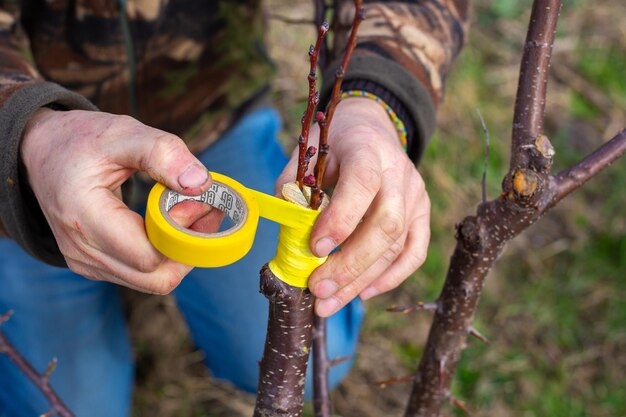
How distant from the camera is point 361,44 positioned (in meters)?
1.71

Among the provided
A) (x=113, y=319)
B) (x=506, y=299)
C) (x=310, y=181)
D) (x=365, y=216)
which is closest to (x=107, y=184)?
(x=310, y=181)

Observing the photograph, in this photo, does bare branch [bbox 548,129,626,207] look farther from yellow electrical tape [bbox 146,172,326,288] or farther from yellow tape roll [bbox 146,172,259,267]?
yellow tape roll [bbox 146,172,259,267]

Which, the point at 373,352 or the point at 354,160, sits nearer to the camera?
the point at 354,160

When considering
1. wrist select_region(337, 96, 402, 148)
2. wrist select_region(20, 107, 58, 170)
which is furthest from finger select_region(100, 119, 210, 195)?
wrist select_region(337, 96, 402, 148)

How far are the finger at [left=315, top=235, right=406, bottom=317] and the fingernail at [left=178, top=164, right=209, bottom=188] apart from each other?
0.27 meters

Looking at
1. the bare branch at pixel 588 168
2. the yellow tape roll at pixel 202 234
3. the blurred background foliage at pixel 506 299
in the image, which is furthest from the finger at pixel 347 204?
the blurred background foliage at pixel 506 299

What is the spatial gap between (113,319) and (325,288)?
1.49 m

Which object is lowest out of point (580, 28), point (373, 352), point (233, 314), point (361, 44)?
point (233, 314)

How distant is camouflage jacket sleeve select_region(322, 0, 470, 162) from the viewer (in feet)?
5.34

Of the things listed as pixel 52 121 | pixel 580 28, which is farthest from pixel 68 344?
pixel 580 28

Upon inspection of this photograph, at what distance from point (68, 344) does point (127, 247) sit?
132 centimetres

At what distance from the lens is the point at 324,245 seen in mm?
1104

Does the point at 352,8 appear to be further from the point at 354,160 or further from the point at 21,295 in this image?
the point at 21,295

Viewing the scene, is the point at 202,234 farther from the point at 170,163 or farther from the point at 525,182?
the point at 525,182
